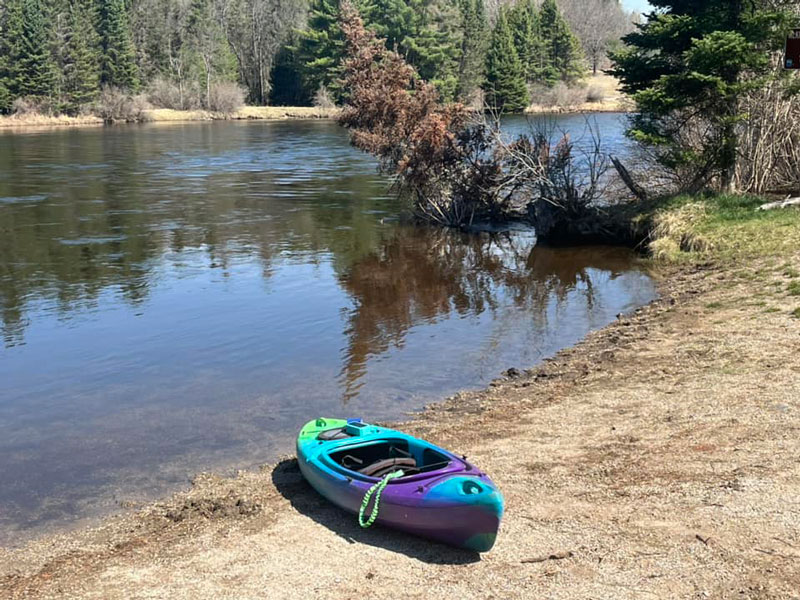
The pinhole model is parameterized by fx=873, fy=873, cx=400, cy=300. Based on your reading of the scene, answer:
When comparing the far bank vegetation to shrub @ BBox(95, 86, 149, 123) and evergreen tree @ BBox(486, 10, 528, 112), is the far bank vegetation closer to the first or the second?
evergreen tree @ BBox(486, 10, 528, 112)

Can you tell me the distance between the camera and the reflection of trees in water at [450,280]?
1598 centimetres

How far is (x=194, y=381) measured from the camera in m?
13.2

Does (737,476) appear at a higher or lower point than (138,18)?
lower

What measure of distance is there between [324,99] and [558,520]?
86.4m

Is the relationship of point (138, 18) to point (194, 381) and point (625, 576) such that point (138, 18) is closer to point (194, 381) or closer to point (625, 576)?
point (194, 381)

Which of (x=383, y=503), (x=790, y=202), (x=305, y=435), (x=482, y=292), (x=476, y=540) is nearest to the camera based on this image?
(x=476, y=540)

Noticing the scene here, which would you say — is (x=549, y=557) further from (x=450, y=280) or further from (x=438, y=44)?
(x=438, y=44)

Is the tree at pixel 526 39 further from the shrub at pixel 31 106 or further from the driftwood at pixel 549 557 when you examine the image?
the driftwood at pixel 549 557

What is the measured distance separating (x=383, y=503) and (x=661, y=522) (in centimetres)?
238

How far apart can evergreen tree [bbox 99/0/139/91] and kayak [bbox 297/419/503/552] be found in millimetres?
84210

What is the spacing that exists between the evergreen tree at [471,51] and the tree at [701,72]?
70.3m

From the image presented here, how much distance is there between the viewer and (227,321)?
16.9 m

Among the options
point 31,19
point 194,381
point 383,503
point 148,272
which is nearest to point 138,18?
point 31,19

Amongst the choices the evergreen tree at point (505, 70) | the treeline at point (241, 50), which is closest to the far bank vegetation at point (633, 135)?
the treeline at point (241, 50)
